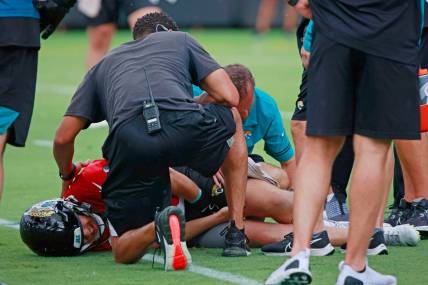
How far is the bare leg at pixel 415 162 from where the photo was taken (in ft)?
23.7

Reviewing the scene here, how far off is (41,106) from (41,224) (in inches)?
327

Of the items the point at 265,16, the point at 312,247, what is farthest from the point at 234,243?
the point at 265,16

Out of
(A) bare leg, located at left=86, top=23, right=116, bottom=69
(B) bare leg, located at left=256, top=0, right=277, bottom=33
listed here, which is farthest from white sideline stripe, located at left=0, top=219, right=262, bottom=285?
(B) bare leg, located at left=256, top=0, right=277, bottom=33

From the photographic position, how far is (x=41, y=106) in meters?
14.6

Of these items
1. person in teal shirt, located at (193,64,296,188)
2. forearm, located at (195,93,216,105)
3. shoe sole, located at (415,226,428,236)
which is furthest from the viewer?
person in teal shirt, located at (193,64,296,188)

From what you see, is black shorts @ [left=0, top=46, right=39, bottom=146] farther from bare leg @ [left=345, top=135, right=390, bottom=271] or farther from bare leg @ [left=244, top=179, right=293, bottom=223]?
bare leg @ [left=345, top=135, right=390, bottom=271]

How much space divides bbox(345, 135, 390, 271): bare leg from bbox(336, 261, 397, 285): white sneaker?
36 mm

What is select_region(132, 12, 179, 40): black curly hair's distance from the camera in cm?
680

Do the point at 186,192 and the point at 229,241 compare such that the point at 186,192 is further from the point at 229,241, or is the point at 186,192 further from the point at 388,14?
the point at 388,14

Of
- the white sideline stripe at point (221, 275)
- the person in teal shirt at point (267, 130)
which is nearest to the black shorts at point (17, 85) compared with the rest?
the person in teal shirt at point (267, 130)

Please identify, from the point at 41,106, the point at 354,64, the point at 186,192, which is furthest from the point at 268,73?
the point at 354,64

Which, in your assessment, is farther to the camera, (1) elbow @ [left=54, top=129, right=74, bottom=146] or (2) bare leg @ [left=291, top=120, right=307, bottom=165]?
(2) bare leg @ [left=291, top=120, right=307, bottom=165]

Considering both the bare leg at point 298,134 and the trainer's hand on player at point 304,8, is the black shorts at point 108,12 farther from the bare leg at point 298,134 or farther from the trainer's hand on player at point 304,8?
the trainer's hand on player at point 304,8

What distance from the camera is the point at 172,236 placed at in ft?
19.6
